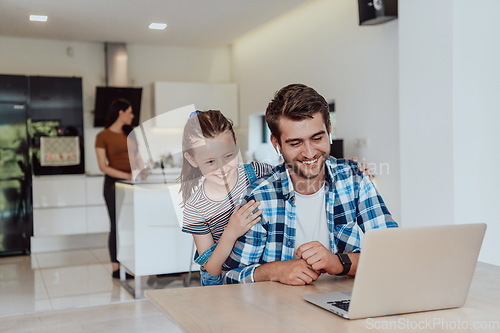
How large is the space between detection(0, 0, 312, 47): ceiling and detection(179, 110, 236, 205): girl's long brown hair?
3173mm

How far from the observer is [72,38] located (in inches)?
251

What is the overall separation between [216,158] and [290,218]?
13.2 inches

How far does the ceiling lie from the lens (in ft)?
16.0

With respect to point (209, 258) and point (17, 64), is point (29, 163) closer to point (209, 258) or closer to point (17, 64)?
point (17, 64)

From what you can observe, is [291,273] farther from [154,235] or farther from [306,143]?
[154,235]

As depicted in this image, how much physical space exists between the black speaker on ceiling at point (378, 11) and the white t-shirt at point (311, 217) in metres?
2.51

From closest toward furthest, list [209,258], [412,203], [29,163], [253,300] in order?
[253,300], [209,258], [412,203], [29,163]

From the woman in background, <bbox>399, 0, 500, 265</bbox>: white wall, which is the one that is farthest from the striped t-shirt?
the woman in background

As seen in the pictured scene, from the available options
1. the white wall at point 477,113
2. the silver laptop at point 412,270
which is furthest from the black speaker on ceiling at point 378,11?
the silver laptop at point 412,270

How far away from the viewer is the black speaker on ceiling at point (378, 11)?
382 centimetres

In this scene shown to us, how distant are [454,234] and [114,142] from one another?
394cm

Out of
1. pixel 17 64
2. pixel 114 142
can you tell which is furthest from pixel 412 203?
pixel 17 64

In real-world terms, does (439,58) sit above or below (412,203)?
above

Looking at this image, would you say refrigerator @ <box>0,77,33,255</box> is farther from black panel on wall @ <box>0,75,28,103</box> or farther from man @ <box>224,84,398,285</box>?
man @ <box>224,84,398,285</box>
